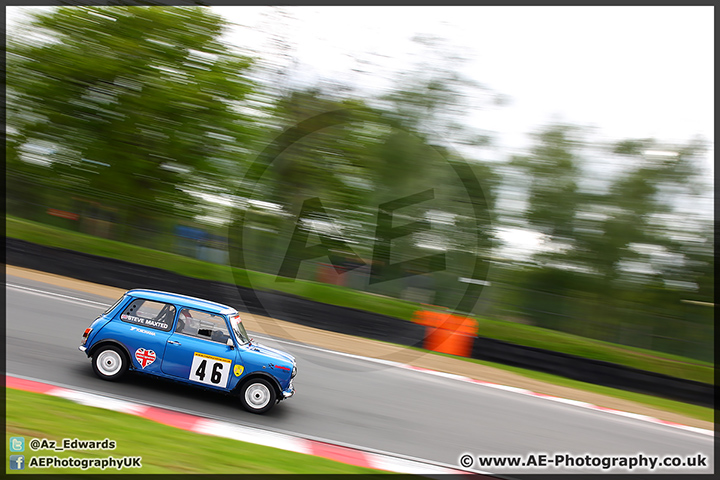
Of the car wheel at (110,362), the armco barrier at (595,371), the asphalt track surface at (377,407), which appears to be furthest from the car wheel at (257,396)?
the armco barrier at (595,371)

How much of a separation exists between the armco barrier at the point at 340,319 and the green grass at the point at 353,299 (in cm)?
46

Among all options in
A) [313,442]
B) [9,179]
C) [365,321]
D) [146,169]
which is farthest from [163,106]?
[313,442]

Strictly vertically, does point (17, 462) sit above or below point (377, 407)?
above

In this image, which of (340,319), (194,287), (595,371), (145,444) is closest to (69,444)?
(145,444)

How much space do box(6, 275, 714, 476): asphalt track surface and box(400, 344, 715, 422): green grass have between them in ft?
5.91

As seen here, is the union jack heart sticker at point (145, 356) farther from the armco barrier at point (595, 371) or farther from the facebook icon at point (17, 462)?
the armco barrier at point (595, 371)

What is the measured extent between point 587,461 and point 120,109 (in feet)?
56.1

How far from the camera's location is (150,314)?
5.66 meters

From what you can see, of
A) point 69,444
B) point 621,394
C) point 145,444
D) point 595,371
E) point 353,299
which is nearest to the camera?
point 69,444

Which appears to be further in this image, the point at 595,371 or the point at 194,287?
the point at 194,287

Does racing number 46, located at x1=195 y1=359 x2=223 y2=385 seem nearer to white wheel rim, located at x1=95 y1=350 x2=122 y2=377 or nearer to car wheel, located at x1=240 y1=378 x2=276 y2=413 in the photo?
car wheel, located at x1=240 y1=378 x2=276 y2=413

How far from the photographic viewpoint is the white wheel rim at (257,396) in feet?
18.5

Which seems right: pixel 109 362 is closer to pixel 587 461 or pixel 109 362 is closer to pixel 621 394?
pixel 587 461

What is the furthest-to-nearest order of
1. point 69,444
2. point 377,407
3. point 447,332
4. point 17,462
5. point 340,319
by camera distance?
point 340,319
point 447,332
point 377,407
point 69,444
point 17,462
